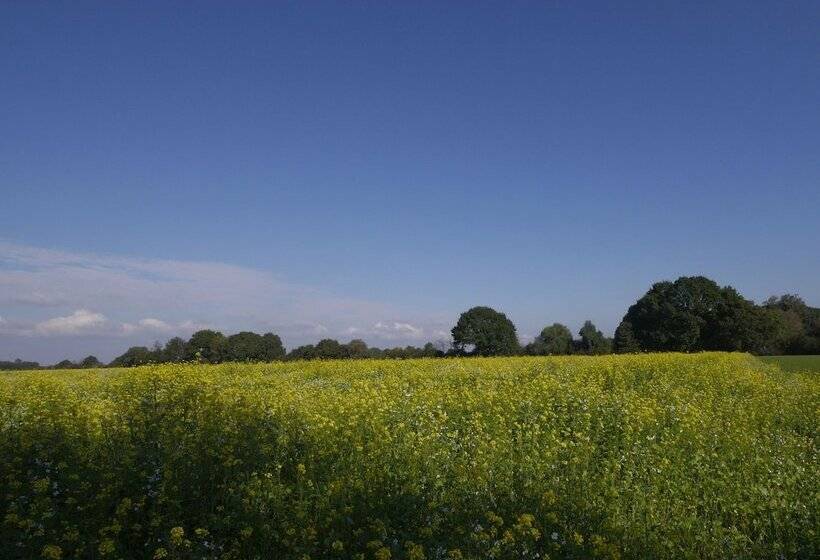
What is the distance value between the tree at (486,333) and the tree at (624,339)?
12.1 meters

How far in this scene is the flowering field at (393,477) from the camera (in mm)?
4750

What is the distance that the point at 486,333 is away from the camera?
6819cm

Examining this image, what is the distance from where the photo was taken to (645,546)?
507cm

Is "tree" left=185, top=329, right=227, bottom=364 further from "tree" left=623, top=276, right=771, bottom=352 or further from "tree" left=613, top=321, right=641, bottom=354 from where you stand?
"tree" left=623, top=276, right=771, bottom=352

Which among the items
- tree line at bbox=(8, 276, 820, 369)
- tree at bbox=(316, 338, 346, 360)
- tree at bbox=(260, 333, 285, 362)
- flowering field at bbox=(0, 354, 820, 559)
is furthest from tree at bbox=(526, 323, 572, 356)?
flowering field at bbox=(0, 354, 820, 559)

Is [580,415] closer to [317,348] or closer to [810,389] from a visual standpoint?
[810,389]

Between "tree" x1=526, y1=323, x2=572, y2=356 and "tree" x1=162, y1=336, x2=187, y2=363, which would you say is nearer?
"tree" x1=162, y1=336, x2=187, y2=363

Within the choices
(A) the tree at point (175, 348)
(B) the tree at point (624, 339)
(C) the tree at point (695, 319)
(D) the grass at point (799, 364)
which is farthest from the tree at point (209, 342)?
(C) the tree at point (695, 319)

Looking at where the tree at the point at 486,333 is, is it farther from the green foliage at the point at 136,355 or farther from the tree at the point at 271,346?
the green foliage at the point at 136,355

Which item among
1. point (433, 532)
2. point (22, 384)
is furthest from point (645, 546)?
point (22, 384)

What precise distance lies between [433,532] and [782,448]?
23.4 ft

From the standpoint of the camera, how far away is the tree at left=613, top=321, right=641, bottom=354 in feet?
217

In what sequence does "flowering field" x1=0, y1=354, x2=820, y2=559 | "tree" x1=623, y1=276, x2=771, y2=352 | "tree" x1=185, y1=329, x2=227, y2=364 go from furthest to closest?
"tree" x1=623, y1=276, x2=771, y2=352 → "tree" x1=185, y1=329, x2=227, y2=364 → "flowering field" x1=0, y1=354, x2=820, y2=559

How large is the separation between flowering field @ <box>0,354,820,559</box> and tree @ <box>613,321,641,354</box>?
190ft
